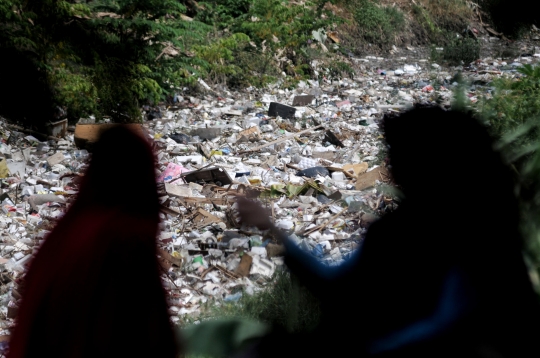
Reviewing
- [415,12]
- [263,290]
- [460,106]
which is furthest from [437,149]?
[415,12]

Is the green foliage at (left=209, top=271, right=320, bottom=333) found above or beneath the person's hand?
beneath

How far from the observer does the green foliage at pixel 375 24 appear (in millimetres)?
13914

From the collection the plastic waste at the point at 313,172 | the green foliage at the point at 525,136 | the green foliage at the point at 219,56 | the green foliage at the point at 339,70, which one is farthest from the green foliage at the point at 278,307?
the green foliage at the point at 339,70

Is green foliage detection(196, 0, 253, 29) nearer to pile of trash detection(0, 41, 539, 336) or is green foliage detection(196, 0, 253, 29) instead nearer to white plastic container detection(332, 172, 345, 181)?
pile of trash detection(0, 41, 539, 336)

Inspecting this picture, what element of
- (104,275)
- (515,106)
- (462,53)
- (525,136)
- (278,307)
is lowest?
(462,53)

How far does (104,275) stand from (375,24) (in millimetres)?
13515

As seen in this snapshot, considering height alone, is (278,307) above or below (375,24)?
above

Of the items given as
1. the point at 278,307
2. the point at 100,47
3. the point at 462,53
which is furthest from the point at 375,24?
the point at 278,307

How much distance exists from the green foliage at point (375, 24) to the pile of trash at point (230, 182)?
18.3 ft

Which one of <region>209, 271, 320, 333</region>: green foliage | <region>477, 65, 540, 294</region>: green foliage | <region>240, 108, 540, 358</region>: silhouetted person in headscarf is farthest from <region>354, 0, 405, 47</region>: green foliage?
<region>240, 108, 540, 358</region>: silhouetted person in headscarf

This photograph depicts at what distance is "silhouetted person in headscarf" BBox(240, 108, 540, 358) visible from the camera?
1640 millimetres

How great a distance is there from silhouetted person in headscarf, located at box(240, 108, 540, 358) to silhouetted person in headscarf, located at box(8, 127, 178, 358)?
429mm

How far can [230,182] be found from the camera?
5.05m

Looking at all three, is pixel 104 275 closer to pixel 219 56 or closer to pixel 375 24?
pixel 219 56
